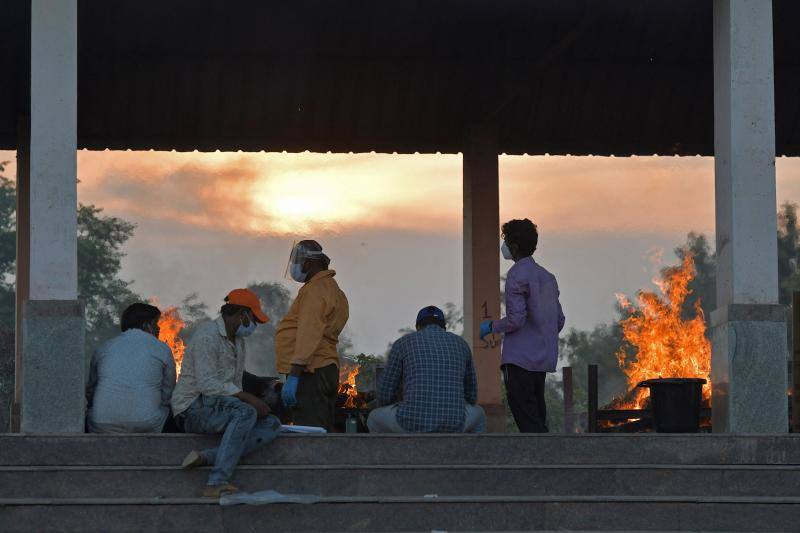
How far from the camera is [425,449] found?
9617 mm

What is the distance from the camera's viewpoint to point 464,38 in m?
16.1

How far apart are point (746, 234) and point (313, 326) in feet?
10.4

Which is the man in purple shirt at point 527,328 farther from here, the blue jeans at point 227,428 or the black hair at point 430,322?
the blue jeans at point 227,428

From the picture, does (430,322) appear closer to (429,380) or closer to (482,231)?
(429,380)

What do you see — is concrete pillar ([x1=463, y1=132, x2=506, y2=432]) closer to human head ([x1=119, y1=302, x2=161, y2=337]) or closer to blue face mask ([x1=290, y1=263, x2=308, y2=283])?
blue face mask ([x1=290, y1=263, x2=308, y2=283])

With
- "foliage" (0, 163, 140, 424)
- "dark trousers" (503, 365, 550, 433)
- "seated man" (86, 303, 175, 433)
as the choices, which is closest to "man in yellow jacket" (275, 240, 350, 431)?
"seated man" (86, 303, 175, 433)

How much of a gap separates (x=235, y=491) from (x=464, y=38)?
26.3 ft

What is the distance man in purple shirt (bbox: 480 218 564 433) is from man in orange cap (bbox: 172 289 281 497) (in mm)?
1858

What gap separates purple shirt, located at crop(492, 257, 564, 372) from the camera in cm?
1085

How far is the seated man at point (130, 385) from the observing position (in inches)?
401

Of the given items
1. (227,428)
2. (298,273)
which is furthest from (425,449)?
(298,273)

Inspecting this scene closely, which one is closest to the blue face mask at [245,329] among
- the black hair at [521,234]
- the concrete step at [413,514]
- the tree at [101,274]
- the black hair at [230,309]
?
the black hair at [230,309]

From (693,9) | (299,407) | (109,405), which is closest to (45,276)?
(109,405)

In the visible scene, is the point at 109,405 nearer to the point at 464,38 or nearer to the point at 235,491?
the point at 235,491
